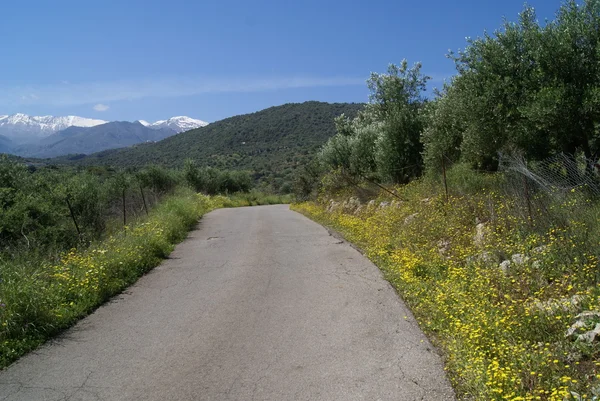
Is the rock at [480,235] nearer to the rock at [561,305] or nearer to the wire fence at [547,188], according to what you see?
the wire fence at [547,188]

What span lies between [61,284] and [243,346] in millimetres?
3674

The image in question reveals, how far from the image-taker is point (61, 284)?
290 inches

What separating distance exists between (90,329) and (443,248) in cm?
691

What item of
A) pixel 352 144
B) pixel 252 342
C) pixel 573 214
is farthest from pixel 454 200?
pixel 352 144

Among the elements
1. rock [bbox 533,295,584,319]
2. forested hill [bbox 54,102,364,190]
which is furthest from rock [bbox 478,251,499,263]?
forested hill [bbox 54,102,364,190]

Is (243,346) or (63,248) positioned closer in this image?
(243,346)

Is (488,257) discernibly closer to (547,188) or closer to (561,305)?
(547,188)

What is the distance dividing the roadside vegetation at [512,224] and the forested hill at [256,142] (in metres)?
64.1

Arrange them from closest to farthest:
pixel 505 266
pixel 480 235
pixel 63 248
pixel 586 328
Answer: pixel 586 328 < pixel 505 266 < pixel 480 235 < pixel 63 248

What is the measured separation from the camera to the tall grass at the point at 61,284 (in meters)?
5.85

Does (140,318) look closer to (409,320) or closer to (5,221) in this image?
(409,320)

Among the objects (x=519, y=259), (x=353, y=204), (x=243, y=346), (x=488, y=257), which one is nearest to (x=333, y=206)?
(x=353, y=204)

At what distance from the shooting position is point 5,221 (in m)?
11.1

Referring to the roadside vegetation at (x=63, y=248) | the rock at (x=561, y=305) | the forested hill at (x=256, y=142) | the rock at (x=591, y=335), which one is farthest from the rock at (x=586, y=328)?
the forested hill at (x=256, y=142)
